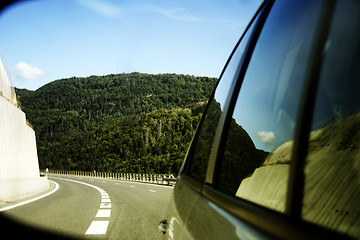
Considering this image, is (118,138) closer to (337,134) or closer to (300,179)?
(337,134)

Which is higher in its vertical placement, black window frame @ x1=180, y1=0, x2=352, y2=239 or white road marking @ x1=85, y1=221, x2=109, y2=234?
black window frame @ x1=180, y1=0, x2=352, y2=239

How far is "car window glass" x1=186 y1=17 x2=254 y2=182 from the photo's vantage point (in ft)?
9.09

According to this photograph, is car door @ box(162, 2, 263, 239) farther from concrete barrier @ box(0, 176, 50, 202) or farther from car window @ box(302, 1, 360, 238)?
concrete barrier @ box(0, 176, 50, 202)

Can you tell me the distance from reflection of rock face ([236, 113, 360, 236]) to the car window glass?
4.32ft

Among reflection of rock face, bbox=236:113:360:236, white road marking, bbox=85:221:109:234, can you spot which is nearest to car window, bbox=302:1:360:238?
reflection of rock face, bbox=236:113:360:236

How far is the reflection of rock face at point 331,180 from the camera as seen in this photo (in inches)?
42.7

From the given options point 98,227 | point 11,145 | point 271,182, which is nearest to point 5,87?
point 11,145

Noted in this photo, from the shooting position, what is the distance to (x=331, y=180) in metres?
1.21

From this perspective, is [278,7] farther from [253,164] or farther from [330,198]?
[330,198]

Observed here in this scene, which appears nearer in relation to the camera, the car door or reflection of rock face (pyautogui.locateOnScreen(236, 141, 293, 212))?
reflection of rock face (pyautogui.locateOnScreen(236, 141, 293, 212))

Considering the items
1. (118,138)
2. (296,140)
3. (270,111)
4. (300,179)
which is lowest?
(118,138)

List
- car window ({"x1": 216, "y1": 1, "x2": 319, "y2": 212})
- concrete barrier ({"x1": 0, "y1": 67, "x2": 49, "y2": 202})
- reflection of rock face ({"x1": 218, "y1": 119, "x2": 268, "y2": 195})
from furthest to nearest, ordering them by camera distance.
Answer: concrete barrier ({"x1": 0, "y1": 67, "x2": 49, "y2": 202}) → reflection of rock face ({"x1": 218, "y1": 119, "x2": 268, "y2": 195}) → car window ({"x1": 216, "y1": 1, "x2": 319, "y2": 212})

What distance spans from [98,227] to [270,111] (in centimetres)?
620

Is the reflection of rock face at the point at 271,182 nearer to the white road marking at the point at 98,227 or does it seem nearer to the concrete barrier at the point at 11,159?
the white road marking at the point at 98,227
